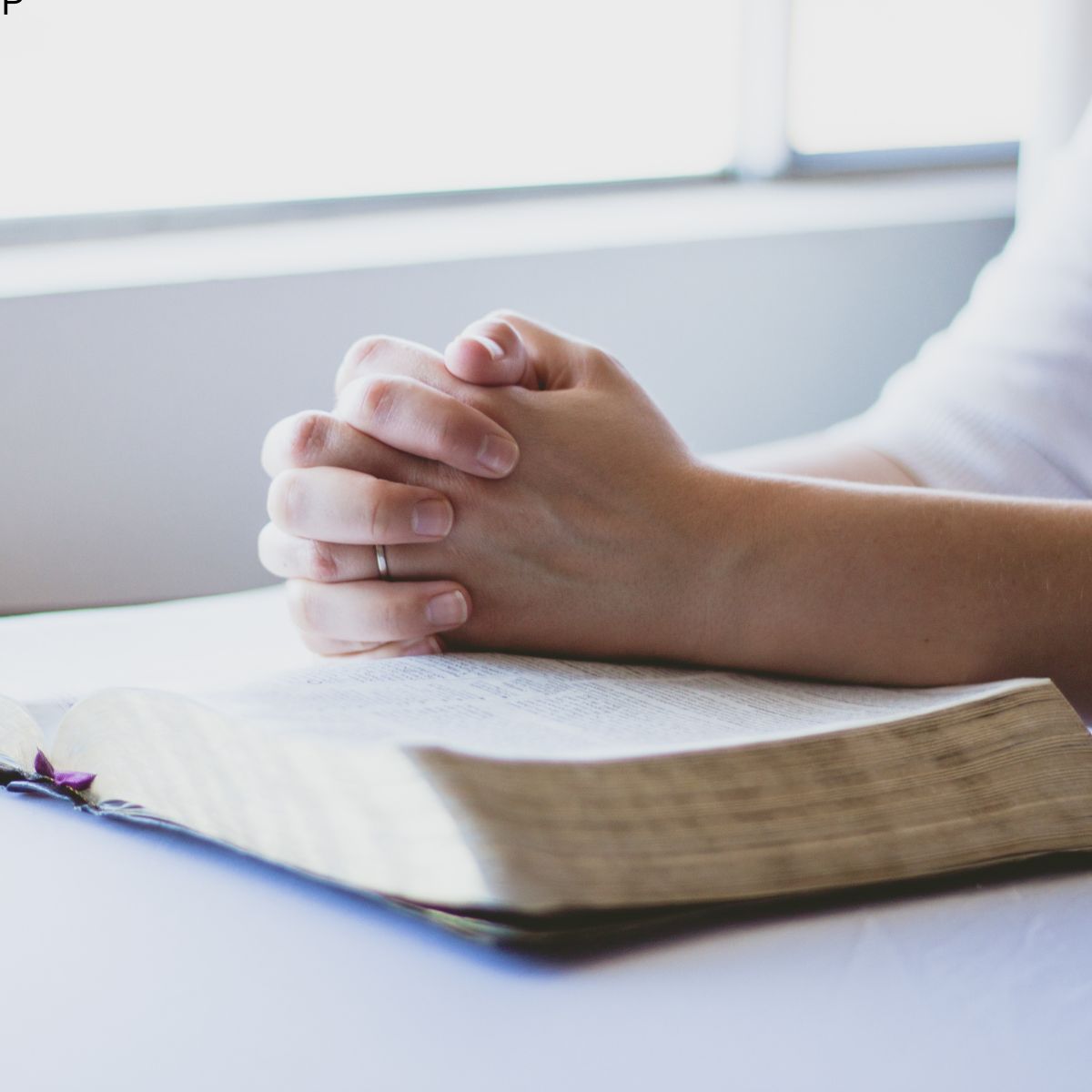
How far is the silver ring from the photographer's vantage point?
0.53 meters

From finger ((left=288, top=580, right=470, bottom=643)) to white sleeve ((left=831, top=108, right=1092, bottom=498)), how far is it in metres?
0.38

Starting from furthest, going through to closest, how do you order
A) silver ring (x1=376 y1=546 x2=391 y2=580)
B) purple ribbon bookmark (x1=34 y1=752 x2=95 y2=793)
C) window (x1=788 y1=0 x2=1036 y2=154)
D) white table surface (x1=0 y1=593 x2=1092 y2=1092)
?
window (x1=788 y1=0 x2=1036 y2=154), silver ring (x1=376 y1=546 x2=391 y2=580), purple ribbon bookmark (x1=34 y1=752 x2=95 y2=793), white table surface (x1=0 y1=593 x2=1092 y2=1092)

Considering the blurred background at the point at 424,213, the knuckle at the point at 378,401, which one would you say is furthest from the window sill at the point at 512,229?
the knuckle at the point at 378,401

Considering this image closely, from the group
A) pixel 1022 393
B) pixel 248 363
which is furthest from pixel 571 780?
pixel 248 363

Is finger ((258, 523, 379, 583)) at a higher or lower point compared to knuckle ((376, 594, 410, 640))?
higher

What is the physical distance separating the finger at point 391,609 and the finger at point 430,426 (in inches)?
2.1

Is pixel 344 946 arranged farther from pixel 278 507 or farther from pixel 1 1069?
pixel 278 507

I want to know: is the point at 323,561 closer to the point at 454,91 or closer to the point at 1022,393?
the point at 1022,393

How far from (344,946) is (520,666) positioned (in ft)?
0.57

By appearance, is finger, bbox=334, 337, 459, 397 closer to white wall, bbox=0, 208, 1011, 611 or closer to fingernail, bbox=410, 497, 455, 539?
fingernail, bbox=410, 497, 455, 539

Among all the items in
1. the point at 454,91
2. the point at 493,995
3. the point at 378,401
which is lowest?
the point at 493,995

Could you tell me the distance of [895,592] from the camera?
1.65 ft

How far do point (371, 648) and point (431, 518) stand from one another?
72 mm

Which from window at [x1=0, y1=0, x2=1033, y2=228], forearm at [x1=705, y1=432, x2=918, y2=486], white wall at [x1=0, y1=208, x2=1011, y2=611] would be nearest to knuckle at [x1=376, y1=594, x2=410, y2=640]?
forearm at [x1=705, y1=432, x2=918, y2=486]
